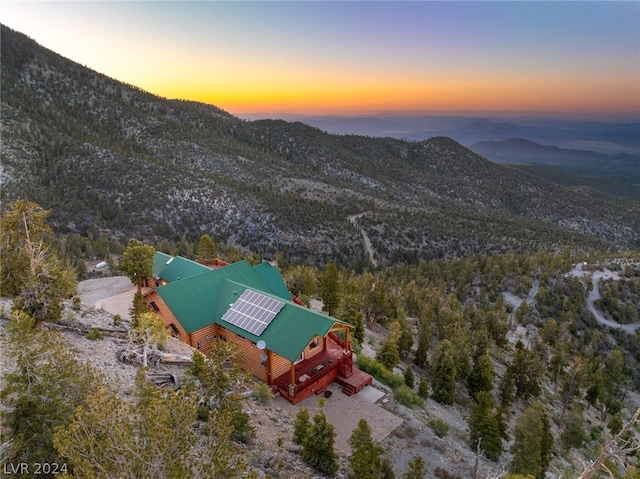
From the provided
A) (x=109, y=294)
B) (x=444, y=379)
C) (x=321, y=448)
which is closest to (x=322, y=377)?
(x=321, y=448)

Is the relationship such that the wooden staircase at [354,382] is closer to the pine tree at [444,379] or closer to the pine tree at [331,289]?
the pine tree at [444,379]

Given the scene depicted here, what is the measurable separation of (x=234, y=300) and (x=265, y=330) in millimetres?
3554

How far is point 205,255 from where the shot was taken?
3734 centimetres

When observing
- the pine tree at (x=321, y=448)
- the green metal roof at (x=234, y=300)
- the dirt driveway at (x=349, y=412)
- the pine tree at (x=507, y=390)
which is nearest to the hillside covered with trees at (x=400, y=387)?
the pine tree at (x=321, y=448)

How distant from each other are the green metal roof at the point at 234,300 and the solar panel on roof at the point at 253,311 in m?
0.24

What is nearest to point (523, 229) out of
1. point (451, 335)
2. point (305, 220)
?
point (305, 220)

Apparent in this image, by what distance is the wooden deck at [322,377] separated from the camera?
19.6 metres

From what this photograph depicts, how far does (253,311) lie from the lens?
21.5 m

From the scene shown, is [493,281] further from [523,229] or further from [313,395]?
[313,395]

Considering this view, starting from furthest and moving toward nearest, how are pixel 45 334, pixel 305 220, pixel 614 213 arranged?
pixel 614 213, pixel 305 220, pixel 45 334

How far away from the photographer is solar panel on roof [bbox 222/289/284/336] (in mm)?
20625

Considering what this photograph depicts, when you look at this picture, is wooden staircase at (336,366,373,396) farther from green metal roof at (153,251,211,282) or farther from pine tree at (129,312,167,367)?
green metal roof at (153,251,211,282)

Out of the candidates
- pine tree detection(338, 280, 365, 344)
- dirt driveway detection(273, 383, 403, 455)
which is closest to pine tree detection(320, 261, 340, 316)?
pine tree detection(338, 280, 365, 344)

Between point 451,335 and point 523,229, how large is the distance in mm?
57707
